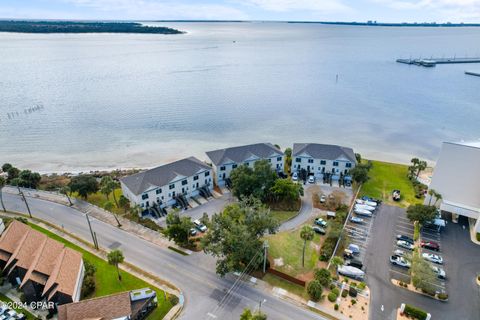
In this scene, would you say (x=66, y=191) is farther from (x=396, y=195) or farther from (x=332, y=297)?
(x=396, y=195)

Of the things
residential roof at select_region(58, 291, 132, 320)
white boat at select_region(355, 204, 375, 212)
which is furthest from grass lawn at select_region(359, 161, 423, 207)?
residential roof at select_region(58, 291, 132, 320)

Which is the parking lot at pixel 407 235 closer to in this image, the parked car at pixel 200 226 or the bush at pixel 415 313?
the bush at pixel 415 313

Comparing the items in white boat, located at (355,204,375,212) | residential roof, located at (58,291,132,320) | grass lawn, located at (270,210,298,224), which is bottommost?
grass lawn, located at (270,210,298,224)

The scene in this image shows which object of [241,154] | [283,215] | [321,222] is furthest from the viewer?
[241,154]

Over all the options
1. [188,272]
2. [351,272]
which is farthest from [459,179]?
[188,272]

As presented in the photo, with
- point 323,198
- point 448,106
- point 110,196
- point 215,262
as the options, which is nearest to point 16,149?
point 110,196

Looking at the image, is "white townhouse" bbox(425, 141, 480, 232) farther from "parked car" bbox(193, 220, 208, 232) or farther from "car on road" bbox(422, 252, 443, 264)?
"parked car" bbox(193, 220, 208, 232)

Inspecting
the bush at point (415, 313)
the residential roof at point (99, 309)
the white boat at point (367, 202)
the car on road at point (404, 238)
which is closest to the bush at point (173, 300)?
the residential roof at point (99, 309)
